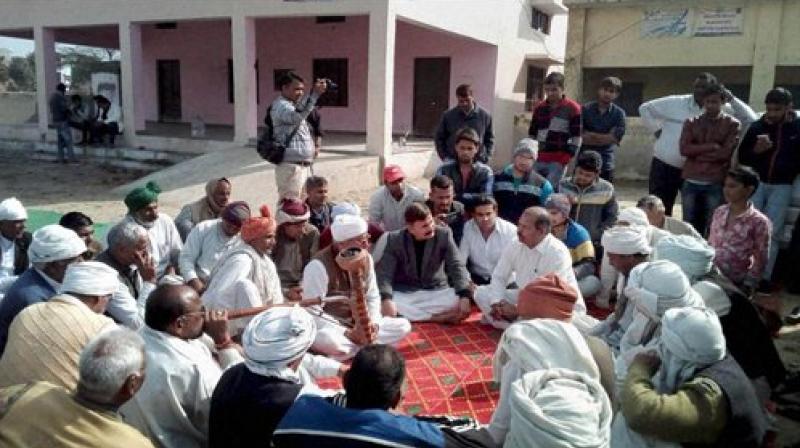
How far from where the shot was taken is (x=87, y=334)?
2467 millimetres

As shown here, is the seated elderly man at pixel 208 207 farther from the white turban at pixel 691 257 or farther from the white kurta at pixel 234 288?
the white turban at pixel 691 257

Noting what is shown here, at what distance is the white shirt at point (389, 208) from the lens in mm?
5801

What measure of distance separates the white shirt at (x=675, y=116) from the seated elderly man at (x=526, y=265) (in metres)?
2.29

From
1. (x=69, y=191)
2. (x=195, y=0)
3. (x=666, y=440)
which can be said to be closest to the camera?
(x=666, y=440)

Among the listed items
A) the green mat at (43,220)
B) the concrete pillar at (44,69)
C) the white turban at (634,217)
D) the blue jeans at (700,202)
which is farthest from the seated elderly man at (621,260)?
the concrete pillar at (44,69)

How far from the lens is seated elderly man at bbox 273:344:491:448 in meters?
1.92

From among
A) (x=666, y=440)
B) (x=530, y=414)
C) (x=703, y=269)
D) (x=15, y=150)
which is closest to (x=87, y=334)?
(x=530, y=414)

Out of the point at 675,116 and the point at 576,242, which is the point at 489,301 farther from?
the point at 675,116

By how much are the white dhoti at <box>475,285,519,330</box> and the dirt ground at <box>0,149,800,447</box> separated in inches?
94.9

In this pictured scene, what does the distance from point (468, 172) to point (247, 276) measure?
8.72 ft

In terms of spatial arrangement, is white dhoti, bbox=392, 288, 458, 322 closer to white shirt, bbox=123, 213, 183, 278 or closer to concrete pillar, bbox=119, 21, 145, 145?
white shirt, bbox=123, 213, 183, 278

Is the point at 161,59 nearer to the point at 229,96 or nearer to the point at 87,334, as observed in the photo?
the point at 229,96

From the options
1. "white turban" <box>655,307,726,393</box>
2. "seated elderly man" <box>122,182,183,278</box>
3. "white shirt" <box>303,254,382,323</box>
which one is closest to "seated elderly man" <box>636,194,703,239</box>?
"white shirt" <box>303,254,382,323</box>

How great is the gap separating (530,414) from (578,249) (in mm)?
3617
